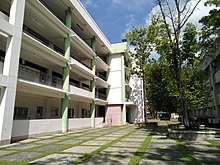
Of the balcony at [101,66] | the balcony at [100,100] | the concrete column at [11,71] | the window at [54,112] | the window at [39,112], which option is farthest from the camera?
the balcony at [101,66]

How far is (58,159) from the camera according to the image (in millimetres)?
6418

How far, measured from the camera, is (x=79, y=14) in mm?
18422

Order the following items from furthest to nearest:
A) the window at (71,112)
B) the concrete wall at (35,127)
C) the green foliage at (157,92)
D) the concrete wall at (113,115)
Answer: the green foliage at (157,92) → the concrete wall at (113,115) → the window at (71,112) → the concrete wall at (35,127)

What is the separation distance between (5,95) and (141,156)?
24.0 ft

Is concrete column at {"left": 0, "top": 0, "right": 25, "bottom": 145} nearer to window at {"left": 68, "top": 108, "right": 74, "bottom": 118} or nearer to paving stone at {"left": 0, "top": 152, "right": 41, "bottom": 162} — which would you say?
paving stone at {"left": 0, "top": 152, "right": 41, "bottom": 162}

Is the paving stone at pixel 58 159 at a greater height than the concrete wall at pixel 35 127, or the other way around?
the concrete wall at pixel 35 127

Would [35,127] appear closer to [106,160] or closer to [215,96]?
[106,160]

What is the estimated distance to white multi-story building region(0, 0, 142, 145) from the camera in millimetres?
9977

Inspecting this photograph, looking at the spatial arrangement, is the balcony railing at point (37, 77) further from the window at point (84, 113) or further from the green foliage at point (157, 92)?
the green foliage at point (157, 92)

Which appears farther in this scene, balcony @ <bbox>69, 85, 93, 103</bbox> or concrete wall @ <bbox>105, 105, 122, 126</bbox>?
concrete wall @ <bbox>105, 105, 122, 126</bbox>

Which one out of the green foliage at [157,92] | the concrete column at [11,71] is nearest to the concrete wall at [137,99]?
the green foliage at [157,92]

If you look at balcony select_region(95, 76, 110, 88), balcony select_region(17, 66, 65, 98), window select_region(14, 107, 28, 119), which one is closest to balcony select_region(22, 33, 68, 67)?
balcony select_region(17, 66, 65, 98)

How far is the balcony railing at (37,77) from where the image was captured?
1294 cm

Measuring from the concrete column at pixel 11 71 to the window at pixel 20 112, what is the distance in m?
4.33
